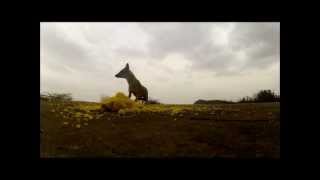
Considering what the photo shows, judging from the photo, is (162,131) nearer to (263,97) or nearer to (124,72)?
(124,72)

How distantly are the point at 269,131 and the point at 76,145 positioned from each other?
1348mm

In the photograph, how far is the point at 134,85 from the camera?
2.74m

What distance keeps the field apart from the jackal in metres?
0.10

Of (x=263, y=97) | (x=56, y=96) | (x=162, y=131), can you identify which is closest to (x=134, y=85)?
(x=162, y=131)

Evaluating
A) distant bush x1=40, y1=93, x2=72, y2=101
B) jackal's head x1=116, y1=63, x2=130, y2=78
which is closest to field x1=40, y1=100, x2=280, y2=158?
distant bush x1=40, y1=93, x2=72, y2=101

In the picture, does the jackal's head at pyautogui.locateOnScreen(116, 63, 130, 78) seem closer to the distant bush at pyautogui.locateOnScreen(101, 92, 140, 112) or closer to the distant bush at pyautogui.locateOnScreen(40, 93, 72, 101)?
the distant bush at pyautogui.locateOnScreen(101, 92, 140, 112)

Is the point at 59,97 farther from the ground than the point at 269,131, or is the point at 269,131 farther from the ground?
the point at 59,97

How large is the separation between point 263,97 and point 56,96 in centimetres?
146

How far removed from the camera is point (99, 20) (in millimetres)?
2689
